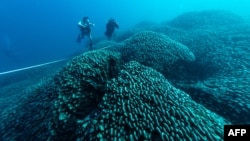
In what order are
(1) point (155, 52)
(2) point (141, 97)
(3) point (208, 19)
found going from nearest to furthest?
(2) point (141, 97) → (1) point (155, 52) → (3) point (208, 19)

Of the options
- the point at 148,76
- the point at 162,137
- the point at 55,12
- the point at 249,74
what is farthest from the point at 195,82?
the point at 55,12

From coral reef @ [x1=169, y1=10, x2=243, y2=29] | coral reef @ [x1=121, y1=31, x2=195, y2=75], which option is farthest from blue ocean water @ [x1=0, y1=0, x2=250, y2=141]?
coral reef @ [x1=169, y1=10, x2=243, y2=29]

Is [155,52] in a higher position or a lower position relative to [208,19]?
lower

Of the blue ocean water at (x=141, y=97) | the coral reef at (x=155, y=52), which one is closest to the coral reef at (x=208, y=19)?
the blue ocean water at (x=141, y=97)

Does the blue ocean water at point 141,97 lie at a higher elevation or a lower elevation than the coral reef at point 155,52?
lower

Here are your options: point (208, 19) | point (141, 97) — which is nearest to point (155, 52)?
point (141, 97)

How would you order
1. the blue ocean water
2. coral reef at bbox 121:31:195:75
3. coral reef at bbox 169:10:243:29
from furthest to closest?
coral reef at bbox 169:10:243:29, coral reef at bbox 121:31:195:75, the blue ocean water

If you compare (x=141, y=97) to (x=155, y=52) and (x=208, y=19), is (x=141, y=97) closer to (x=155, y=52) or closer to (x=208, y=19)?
(x=155, y=52)

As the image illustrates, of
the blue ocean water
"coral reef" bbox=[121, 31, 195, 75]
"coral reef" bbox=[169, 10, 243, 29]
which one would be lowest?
the blue ocean water

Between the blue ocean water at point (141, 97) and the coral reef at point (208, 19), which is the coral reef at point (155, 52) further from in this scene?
the coral reef at point (208, 19)

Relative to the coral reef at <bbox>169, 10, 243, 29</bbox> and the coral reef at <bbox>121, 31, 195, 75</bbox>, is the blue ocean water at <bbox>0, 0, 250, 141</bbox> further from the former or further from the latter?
the coral reef at <bbox>169, 10, 243, 29</bbox>

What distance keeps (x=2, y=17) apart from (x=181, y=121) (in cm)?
17216

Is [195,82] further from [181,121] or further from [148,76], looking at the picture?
[181,121]

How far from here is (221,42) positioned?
8.58 meters
